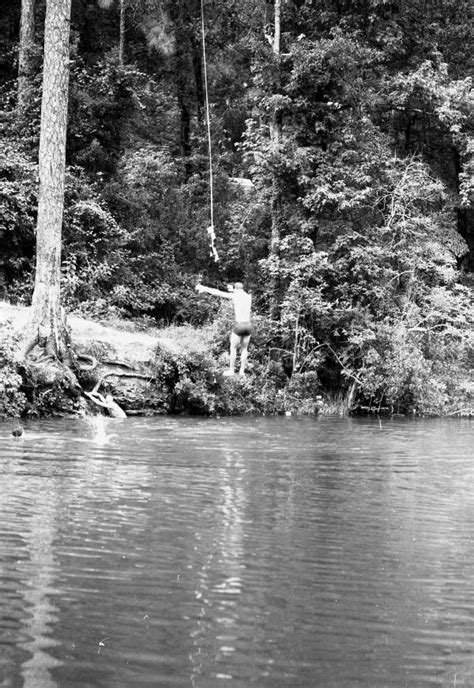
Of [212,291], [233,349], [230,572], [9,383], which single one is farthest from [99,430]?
[230,572]

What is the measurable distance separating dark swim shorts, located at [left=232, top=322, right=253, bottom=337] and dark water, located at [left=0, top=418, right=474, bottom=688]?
24.3 ft

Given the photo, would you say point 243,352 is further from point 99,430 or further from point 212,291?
point 99,430

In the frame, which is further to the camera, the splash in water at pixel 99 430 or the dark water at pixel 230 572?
the splash in water at pixel 99 430

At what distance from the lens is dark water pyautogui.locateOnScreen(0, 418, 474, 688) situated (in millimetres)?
3914

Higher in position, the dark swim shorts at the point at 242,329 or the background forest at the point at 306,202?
the background forest at the point at 306,202

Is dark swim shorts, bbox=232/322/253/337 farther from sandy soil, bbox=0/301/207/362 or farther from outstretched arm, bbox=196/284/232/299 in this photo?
sandy soil, bbox=0/301/207/362

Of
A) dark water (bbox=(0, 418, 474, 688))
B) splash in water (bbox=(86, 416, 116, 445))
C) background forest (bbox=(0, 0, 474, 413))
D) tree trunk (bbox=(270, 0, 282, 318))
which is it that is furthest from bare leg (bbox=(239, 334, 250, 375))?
dark water (bbox=(0, 418, 474, 688))

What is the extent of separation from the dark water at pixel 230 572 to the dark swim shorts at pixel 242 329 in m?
7.42

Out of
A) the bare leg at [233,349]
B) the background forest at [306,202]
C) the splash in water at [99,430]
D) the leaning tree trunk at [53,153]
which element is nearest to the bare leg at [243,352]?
the bare leg at [233,349]

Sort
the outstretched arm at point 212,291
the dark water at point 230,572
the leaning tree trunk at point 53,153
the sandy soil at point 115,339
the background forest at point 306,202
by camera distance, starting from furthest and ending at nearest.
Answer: the background forest at point 306,202, the outstretched arm at point 212,291, the sandy soil at point 115,339, the leaning tree trunk at point 53,153, the dark water at point 230,572

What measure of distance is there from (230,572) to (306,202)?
16659 mm

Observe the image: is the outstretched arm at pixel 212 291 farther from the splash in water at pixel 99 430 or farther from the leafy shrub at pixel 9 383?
the leafy shrub at pixel 9 383

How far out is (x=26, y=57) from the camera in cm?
2420

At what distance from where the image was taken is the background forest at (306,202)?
822 inches
